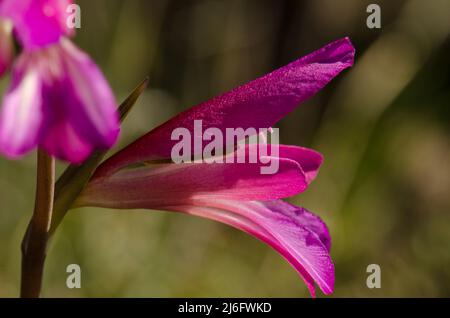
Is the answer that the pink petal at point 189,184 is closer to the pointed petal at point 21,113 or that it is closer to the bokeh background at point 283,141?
the pointed petal at point 21,113

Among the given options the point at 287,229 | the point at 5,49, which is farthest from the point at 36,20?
the point at 287,229

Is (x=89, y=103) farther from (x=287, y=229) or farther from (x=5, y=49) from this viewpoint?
(x=287, y=229)

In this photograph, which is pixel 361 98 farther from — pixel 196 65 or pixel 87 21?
A: pixel 87 21

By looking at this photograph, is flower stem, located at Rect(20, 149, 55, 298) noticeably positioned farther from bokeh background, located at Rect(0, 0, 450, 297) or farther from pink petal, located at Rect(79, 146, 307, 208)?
bokeh background, located at Rect(0, 0, 450, 297)
